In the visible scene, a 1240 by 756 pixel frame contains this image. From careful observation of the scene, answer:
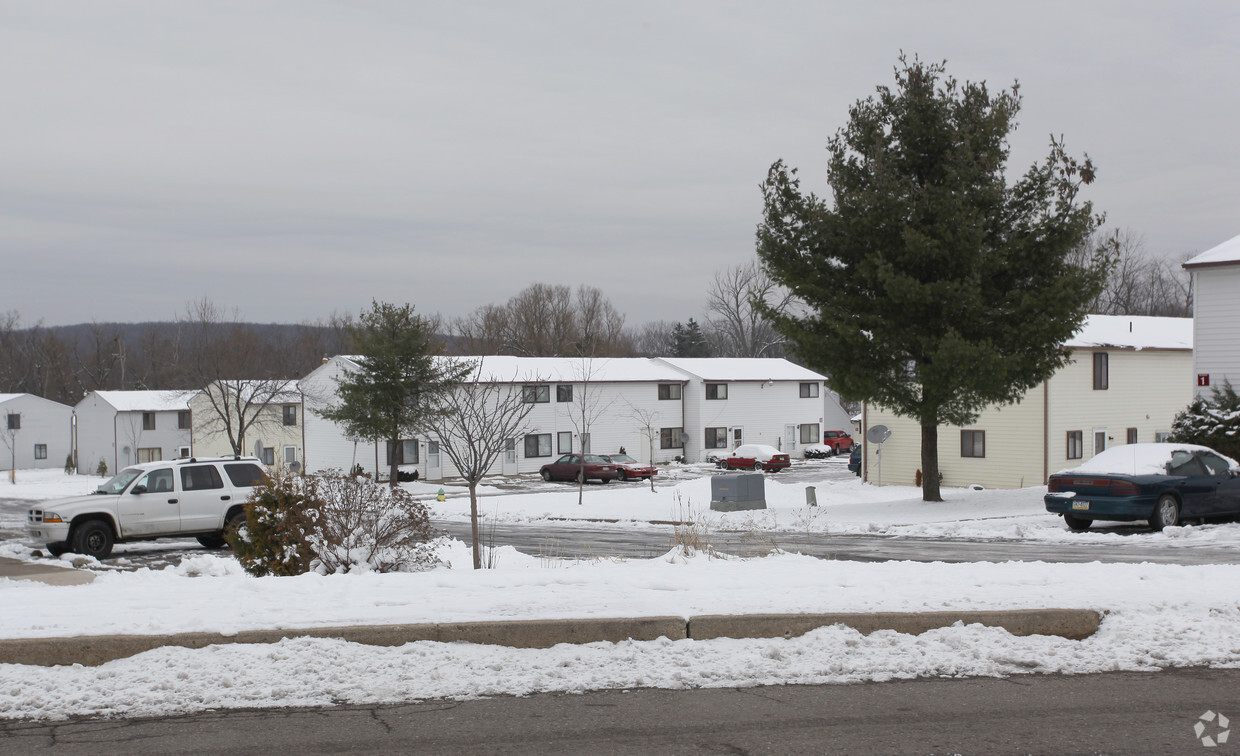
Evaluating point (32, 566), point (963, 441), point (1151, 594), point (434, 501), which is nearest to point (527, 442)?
point (434, 501)

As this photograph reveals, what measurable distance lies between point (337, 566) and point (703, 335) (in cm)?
10302

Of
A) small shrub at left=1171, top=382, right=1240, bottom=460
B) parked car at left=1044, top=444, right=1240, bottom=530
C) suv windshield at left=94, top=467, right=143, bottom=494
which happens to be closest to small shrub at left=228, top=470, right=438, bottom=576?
suv windshield at left=94, top=467, right=143, bottom=494

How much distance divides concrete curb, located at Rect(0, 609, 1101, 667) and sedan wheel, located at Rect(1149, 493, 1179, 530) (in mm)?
12625

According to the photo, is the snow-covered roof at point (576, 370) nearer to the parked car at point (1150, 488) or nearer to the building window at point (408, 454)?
the building window at point (408, 454)

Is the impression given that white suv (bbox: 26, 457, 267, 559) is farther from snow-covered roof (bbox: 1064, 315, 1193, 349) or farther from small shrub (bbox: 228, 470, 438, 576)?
snow-covered roof (bbox: 1064, 315, 1193, 349)

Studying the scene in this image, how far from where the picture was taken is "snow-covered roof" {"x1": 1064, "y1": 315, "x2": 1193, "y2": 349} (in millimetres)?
39031

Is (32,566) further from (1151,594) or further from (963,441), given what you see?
(963,441)

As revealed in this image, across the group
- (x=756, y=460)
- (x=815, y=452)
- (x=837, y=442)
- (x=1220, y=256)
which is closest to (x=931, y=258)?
(x=1220, y=256)

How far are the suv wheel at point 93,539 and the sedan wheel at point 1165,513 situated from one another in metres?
19.4

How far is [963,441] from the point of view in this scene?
39094 mm

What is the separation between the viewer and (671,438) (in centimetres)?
6341

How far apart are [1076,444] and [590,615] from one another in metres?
34.5

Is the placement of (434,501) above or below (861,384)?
below

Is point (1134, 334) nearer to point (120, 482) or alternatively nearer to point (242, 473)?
point (242, 473)
